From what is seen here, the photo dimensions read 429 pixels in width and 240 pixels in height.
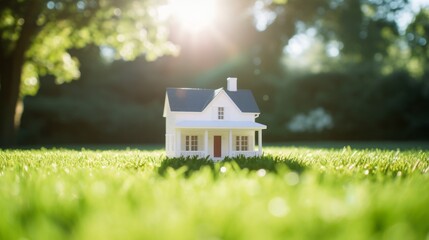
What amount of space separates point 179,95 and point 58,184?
9971 mm

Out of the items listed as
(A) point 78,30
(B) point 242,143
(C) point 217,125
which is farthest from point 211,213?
(A) point 78,30

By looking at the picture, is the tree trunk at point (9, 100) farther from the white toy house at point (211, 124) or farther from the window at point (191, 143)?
the window at point (191, 143)

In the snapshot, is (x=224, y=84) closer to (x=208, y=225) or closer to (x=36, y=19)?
(x=36, y=19)

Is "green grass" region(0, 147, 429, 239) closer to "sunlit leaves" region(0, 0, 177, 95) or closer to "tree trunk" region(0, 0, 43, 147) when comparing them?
"tree trunk" region(0, 0, 43, 147)

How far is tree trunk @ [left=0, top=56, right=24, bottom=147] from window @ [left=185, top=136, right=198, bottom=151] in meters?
13.7

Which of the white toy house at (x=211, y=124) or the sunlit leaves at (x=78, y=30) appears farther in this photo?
the sunlit leaves at (x=78, y=30)

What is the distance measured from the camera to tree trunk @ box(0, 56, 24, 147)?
24.8 meters

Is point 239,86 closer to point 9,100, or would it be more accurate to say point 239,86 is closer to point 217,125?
point 9,100

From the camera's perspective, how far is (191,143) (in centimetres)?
1500

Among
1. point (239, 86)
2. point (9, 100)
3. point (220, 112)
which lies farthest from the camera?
point (239, 86)

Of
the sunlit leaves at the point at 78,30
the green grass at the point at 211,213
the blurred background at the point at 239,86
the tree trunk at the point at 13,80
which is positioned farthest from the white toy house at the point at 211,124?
the blurred background at the point at 239,86

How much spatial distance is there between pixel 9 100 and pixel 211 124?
15.2 m

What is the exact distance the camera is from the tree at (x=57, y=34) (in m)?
24.9

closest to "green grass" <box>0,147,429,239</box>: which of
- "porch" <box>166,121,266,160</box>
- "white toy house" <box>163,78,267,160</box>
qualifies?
"porch" <box>166,121,266,160</box>
